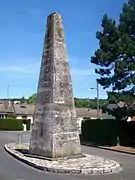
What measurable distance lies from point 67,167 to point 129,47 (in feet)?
57.1

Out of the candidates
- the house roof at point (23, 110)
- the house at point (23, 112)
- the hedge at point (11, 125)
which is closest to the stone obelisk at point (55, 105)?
the hedge at point (11, 125)

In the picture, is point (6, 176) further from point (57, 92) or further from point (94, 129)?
point (94, 129)

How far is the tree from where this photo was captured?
1254 inches

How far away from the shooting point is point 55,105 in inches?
794

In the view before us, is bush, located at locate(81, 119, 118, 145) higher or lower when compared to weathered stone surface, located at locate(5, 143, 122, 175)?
higher

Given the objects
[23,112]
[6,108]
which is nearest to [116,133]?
[23,112]

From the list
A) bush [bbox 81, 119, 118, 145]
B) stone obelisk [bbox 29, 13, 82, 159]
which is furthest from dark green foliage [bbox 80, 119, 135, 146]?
stone obelisk [bbox 29, 13, 82, 159]

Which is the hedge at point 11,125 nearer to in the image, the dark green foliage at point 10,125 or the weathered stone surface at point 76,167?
the dark green foliage at point 10,125

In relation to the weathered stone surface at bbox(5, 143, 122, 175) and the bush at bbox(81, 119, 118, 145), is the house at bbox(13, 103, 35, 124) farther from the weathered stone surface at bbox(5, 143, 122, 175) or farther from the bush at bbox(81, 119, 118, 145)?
the weathered stone surface at bbox(5, 143, 122, 175)

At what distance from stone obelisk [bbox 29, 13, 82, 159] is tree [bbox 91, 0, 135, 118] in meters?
11.4

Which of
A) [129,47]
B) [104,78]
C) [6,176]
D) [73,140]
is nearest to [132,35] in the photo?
[129,47]

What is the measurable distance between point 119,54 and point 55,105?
45.9 feet

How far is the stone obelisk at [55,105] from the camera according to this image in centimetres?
1980

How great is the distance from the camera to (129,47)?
103 ft
